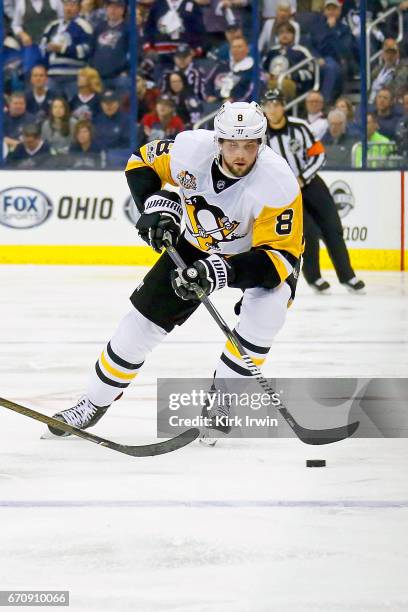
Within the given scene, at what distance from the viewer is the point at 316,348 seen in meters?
6.45

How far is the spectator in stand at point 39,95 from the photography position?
36.8ft

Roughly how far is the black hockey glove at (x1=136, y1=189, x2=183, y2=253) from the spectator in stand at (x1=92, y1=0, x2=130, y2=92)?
7078 mm

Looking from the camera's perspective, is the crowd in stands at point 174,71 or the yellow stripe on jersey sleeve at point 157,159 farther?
the crowd in stands at point 174,71

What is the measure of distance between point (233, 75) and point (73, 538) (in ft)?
27.7

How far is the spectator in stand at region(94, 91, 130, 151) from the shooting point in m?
11.1

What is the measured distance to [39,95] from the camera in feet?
37.0

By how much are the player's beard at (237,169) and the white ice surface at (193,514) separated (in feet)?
2.70

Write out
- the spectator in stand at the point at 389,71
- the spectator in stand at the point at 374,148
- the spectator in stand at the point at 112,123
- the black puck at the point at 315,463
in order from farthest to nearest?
the spectator in stand at the point at 112,123 < the spectator in stand at the point at 389,71 < the spectator in stand at the point at 374,148 < the black puck at the point at 315,463

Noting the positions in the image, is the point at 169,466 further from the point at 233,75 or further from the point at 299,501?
the point at 233,75

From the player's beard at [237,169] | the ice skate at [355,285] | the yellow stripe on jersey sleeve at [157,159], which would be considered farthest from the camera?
the ice skate at [355,285]

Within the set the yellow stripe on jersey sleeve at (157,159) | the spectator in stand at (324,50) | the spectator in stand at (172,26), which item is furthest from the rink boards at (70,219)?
the yellow stripe on jersey sleeve at (157,159)

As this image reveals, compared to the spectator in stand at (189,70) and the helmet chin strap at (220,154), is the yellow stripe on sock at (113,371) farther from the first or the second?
the spectator in stand at (189,70)
